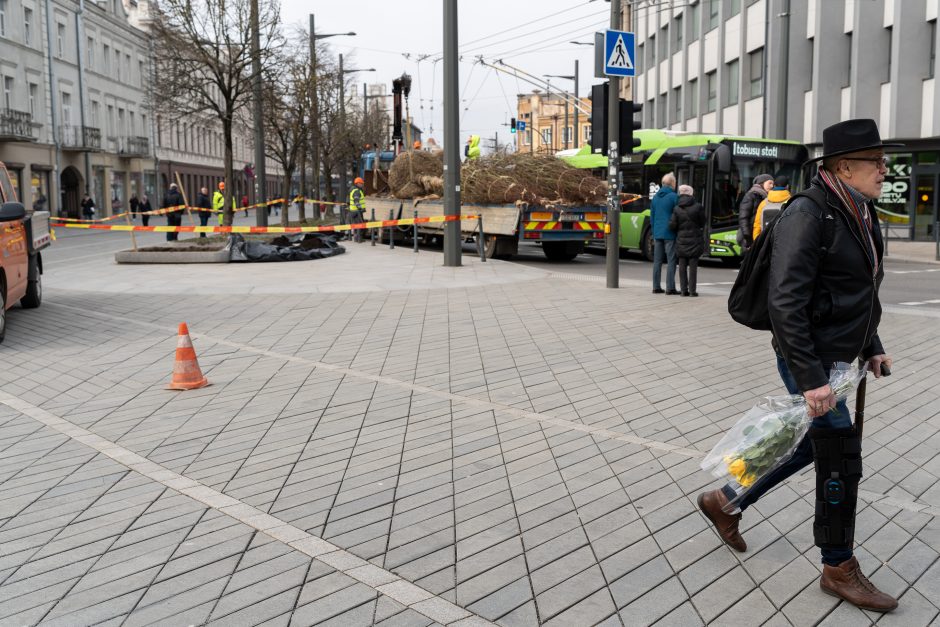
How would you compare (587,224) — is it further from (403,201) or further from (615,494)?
(615,494)

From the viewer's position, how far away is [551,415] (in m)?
6.67

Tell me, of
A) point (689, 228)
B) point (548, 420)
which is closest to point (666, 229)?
point (689, 228)

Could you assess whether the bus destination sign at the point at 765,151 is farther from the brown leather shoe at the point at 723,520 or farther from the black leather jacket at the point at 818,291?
the black leather jacket at the point at 818,291

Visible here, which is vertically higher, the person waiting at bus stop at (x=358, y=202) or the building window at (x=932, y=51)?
the building window at (x=932, y=51)

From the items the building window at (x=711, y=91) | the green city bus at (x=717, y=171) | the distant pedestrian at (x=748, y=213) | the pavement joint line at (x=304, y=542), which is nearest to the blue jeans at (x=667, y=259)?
the distant pedestrian at (x=748, y=213)

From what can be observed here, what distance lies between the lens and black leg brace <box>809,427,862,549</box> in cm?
358

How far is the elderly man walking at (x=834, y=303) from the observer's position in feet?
11.6

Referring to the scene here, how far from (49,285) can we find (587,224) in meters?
10.9

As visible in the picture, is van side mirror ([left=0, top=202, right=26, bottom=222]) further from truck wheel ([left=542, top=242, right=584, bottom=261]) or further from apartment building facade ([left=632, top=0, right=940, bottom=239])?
apartment building facade ([left=632, top=0, right=940, bottom=239])

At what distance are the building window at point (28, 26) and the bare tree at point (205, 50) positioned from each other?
2734cm

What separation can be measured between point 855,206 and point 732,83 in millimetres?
38113

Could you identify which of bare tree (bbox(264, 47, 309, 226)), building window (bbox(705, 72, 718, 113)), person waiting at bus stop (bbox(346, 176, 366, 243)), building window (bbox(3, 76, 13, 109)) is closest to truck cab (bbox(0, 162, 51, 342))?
person waiting at bus stop (bbox(346, 176, 366, 243))

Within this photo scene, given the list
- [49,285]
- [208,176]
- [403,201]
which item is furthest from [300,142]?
[208,176]

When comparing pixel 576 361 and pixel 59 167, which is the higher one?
pixel 59 167
